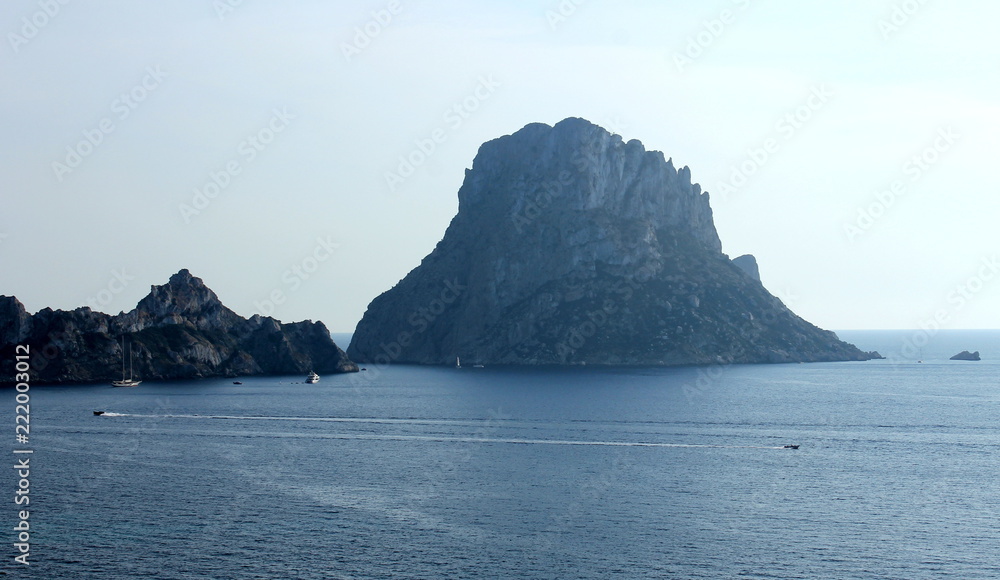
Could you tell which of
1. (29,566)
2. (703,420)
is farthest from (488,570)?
(703,420)

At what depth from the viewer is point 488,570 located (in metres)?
80.2

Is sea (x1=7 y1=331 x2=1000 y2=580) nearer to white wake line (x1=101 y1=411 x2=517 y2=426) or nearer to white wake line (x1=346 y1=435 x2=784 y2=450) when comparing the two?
white wake line (x1=346 y1=435 x2=784 y2=450)

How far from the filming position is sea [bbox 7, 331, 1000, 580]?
82.2 metres

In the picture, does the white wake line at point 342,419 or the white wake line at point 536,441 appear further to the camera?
the white wake line at point 342,419

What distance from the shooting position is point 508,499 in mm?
104875

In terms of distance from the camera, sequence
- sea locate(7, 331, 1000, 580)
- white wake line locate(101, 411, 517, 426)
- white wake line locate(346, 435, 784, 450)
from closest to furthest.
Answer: sea locate(7, 331, 1000, 580), white wake line locate(346, 435, 784, 450), white wake line locate(101, 411, 517, 426)

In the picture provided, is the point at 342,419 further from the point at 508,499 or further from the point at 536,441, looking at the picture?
the point at 508,499

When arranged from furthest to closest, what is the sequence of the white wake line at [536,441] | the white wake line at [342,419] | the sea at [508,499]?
the white wake line at [342,419], the white wake line at [536,441], the sea at [508,499]

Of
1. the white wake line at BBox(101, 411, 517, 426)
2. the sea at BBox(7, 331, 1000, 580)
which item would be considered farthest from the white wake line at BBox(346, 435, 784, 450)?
the white wake line at BBox(101, 411, 517, 426)

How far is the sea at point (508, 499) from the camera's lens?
82.2 metres

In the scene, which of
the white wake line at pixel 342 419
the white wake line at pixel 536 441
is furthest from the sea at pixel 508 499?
the white wake line at pixel 342 419

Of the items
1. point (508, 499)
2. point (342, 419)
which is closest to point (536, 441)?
point (508, 499)

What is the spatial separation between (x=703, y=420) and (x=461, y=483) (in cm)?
7009

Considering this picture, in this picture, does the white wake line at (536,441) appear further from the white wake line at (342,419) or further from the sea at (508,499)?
the white wake line at (342,419)
